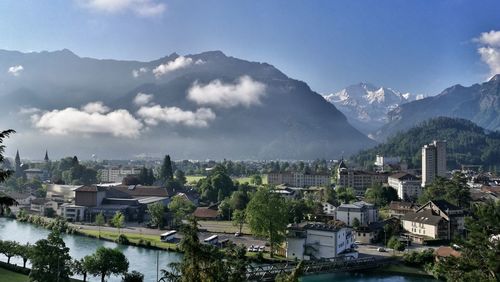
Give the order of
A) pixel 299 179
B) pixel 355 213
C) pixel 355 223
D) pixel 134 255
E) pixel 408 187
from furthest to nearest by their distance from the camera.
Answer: pixel 299 179, pixel 408 187, pixel 355 213, pixel 355 223, pixel 134 255

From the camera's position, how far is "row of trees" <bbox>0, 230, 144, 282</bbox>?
19062mm

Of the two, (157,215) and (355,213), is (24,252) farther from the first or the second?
(355,213)

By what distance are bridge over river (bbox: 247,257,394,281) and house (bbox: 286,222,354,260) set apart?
3.00 ft

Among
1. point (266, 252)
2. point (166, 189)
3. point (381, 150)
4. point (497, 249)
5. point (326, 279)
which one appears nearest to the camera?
point (497, 249)

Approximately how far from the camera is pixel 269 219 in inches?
1137

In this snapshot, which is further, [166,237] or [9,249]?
[166,237]

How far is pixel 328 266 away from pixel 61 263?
43.1 ft

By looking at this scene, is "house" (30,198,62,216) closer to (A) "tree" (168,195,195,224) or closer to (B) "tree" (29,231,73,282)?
(A) "tree" (168,195,195,224)

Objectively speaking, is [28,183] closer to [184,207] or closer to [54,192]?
[54,192]

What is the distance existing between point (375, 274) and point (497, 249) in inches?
454

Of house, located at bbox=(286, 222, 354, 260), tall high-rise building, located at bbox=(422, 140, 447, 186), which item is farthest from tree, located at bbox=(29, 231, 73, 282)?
tall high-rise building, located at bbox=(422, 140, 447, 186)

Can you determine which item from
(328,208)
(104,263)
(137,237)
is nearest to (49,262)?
(104,263)

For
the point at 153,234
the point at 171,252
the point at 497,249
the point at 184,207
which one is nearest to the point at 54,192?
the point at 184,207

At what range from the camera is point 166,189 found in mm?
59688
